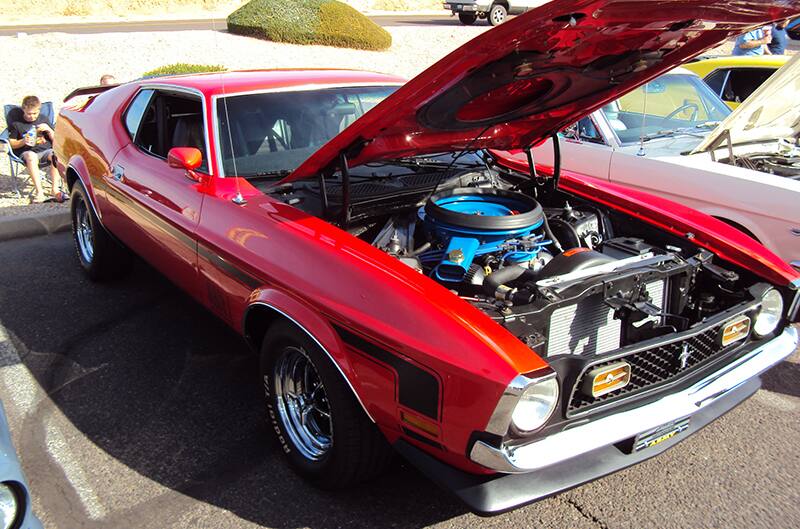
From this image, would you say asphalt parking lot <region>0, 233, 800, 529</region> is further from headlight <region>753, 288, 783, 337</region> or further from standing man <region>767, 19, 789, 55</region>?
standing man <region>767, 19, 789, 55</region>

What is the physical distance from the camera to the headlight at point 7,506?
69.0 inches

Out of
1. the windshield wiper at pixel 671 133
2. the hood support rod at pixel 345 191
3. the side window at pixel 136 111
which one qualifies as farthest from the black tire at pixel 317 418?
the windshield wiper at pixel 671 133

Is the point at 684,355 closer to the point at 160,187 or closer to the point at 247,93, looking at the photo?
the point at 247,93

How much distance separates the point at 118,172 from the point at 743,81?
663 centimetres

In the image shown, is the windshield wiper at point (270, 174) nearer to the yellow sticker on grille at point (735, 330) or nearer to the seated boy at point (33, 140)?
the yellow sticker on grille at point (735, 330)

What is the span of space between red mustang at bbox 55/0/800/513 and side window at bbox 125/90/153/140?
0.80 feet

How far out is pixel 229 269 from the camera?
299 centimetres

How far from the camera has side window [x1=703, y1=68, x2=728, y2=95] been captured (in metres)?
7.18

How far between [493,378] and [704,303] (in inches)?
58.3

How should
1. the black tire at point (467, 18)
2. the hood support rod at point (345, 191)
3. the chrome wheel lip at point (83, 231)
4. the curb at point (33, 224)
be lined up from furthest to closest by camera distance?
the black tire at point (467, 18) < the curb at point (33, 224) < the chrome wheel lip at point (83, 231) < the hood support rod at point (345, 191)

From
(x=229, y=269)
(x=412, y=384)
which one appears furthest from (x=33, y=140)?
(x=412, y=384)

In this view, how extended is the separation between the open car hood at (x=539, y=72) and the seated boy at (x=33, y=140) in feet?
16.9

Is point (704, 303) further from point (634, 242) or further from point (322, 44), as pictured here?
point (322, 44)

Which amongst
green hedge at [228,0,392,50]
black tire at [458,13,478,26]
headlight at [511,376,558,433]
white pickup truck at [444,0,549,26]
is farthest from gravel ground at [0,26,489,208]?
headlight at [511,376,558,433]
